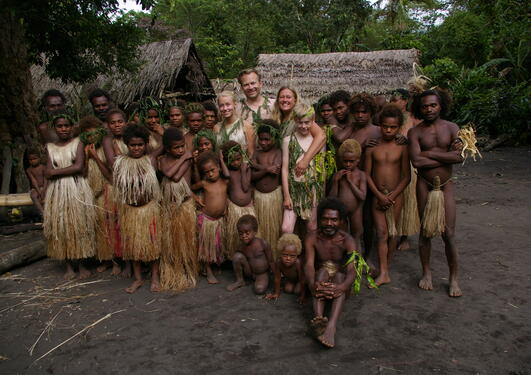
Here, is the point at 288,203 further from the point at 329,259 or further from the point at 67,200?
the point at 67,200

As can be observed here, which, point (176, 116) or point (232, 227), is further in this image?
point (176, 116)

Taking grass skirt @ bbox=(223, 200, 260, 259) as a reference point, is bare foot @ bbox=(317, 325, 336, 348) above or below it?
below

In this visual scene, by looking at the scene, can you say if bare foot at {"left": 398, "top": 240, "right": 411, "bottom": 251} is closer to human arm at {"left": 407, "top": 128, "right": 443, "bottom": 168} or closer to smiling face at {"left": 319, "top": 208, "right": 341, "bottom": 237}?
human arm at {"left": 407, "top": 128, "right": 443, "bottom": 168}

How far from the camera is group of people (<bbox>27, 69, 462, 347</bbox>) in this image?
9.73 ft

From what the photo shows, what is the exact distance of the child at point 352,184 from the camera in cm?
307

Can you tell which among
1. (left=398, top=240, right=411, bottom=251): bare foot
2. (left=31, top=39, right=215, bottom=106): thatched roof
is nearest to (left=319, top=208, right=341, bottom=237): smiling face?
(left=398, top=240, right=411, bottom=251): bare foot

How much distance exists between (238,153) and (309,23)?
628 inches

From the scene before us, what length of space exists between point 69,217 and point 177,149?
3.57 feet

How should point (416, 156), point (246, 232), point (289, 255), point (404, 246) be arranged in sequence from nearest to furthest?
point (289, 255), point (416, 156), point (246, 232), point (404, 246)

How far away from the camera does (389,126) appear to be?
3.06 metres

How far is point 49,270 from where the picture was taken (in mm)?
3656

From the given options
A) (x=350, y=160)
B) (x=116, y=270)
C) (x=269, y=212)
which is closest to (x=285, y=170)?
(x=269, y=212)

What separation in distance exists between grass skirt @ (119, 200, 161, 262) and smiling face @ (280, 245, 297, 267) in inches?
40.1

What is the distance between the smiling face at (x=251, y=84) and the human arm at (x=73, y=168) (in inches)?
58.0
